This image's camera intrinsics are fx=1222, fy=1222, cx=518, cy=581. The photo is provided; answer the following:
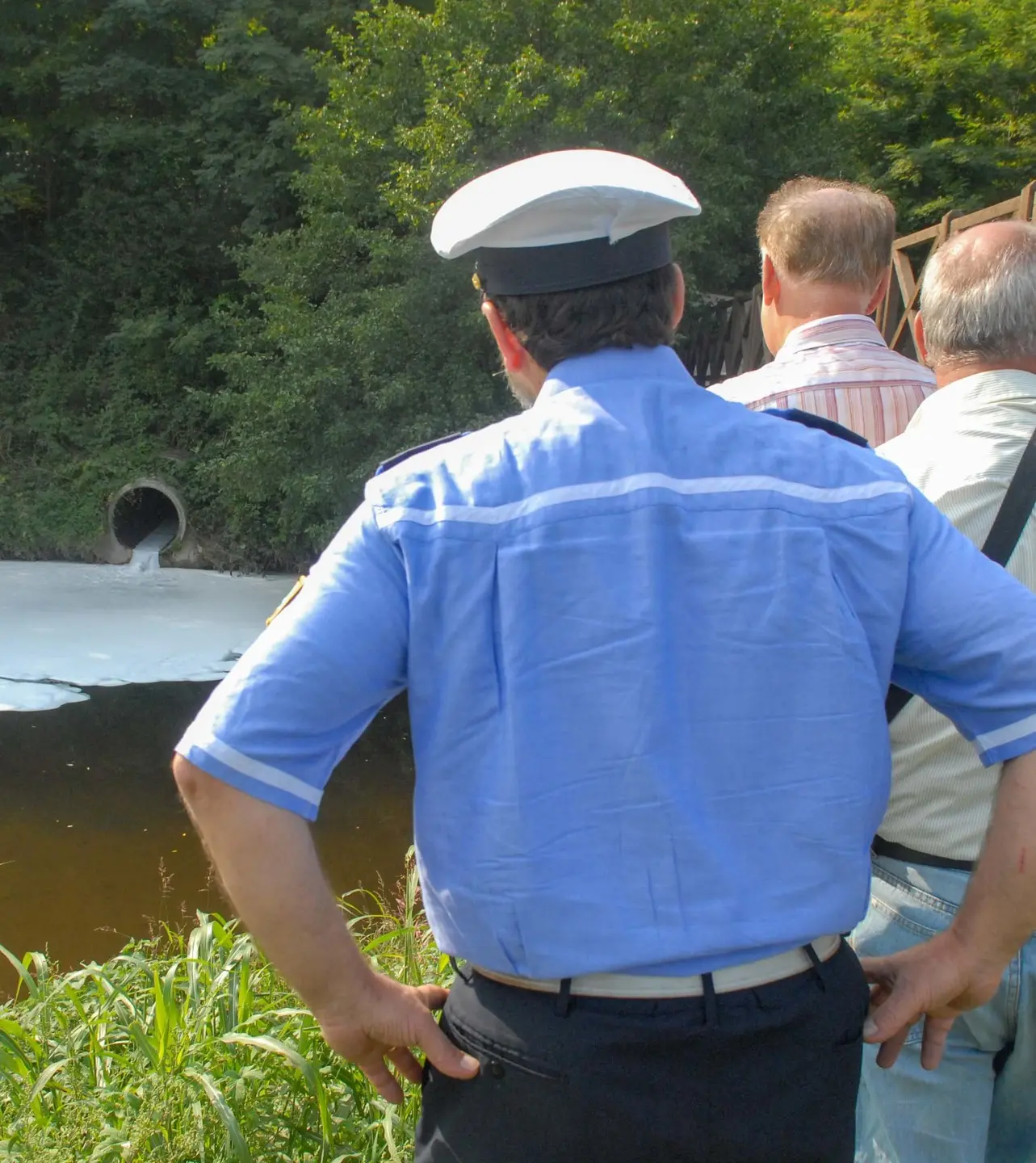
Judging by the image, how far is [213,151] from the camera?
12.2 m

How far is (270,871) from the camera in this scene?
3.09 ft

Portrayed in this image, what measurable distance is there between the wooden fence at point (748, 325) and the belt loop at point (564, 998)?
419cm

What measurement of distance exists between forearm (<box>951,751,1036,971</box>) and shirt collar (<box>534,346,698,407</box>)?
0.44 metres

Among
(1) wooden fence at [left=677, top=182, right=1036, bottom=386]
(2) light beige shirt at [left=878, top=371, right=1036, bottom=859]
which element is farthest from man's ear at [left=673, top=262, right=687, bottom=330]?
(1) wooden fence at [left=677, top=182, right=1036, bottom=386]

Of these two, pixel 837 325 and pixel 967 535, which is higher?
pixel 837 325

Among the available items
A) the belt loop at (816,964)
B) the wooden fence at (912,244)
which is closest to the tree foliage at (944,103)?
the wooden fence at (912,244)

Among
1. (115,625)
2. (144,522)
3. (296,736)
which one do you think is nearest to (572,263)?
(296,736)

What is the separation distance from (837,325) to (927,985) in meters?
1.12

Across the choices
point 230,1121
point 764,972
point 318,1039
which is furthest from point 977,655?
point 318,1039

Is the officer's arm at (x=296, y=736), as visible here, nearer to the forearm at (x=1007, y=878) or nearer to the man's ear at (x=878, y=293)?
the forearm at (x=1007, y=878)

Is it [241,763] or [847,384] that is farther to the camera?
[847,384]

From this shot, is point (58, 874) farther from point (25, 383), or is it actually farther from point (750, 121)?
point (25, 383)

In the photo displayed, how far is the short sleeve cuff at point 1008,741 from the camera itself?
3.34 ft

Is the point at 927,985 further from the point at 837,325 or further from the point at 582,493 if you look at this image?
the point at 837,325
